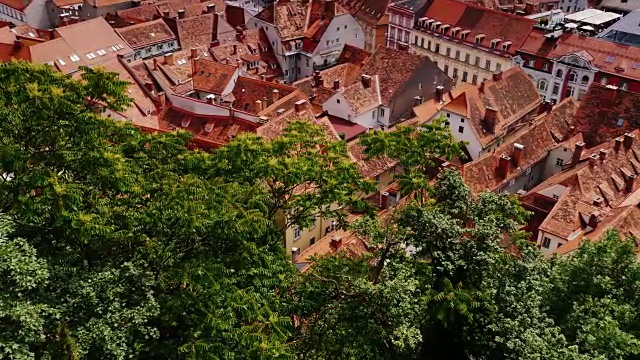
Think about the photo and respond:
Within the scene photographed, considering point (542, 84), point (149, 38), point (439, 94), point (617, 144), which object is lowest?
point (542, 84)

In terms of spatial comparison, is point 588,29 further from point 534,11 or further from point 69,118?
point 69,118

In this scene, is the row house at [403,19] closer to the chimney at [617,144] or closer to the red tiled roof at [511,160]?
the red tiled roof at [511,160]

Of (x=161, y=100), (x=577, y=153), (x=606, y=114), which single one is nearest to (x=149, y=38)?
(x=161, y=100)

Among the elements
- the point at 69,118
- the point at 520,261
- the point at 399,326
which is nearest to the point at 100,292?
the point at 69,118

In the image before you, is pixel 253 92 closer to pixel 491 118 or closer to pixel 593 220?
pixel 491 118

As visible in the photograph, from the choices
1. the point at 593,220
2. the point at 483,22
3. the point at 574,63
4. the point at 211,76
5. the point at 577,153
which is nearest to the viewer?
the point at 593,220

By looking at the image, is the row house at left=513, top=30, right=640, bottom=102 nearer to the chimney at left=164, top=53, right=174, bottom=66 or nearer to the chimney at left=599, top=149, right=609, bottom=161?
the chimney at left=599, top=149, right=609, bottom=161

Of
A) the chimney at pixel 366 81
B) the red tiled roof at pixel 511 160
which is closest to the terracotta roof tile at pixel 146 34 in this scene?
the chimney at pixel 366 81
